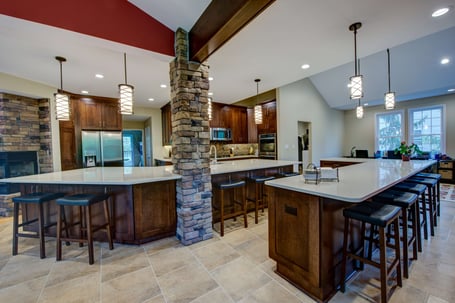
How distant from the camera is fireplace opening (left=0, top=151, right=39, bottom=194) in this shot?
12.7 feet

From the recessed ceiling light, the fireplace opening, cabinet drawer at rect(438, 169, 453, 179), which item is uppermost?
the recessed ceiling light

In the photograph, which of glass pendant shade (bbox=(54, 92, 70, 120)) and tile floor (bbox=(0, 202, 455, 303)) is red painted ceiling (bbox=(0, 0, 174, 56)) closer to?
glass pendant shade (bbox=(54, 92, 70, 120))

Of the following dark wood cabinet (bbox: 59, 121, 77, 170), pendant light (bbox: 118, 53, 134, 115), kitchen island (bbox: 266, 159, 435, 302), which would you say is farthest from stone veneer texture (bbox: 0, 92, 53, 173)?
kitchen island (bbox: 266, 159, 435, 302)

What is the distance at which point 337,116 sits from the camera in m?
8.27

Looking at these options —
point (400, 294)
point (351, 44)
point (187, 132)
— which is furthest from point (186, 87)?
point (400, 294)

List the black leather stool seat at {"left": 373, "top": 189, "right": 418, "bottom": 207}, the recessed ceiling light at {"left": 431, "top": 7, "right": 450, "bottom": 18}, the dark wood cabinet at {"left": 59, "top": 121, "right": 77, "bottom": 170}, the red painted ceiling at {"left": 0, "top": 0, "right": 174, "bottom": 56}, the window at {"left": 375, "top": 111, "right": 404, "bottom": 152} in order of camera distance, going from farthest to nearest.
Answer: the window at {"left": 375, "top": 111, "right": 404, "bottom": 152}
the dark wood cabinet at {"left": 59, "top": 121, "right": 77, "bottom": 170}
the recessed ceiling light at {"left": 431, "top": 7, "right": 450, "bottom": 18}
the black leather stool seat at {"left": 373, "top": 189, "right": 418, "bottom": 207}
the red painted ceiling at {"left": 0, "top": 0, "right": 174, "bottom": 56}

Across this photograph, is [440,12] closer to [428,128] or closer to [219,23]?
[219,23]

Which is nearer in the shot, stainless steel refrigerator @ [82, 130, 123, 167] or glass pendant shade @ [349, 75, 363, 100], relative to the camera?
glass pendant shade @ [349, 75, 363, 100]

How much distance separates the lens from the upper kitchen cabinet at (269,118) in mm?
5871

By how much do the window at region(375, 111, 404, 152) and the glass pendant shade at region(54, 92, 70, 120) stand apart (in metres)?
9.59

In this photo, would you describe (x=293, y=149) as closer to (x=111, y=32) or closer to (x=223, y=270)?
(x=223, y=270)

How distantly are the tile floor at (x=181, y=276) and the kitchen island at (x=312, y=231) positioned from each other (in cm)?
15

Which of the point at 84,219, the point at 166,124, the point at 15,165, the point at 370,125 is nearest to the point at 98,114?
the point at 166,124

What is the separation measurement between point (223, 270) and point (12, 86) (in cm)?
493
